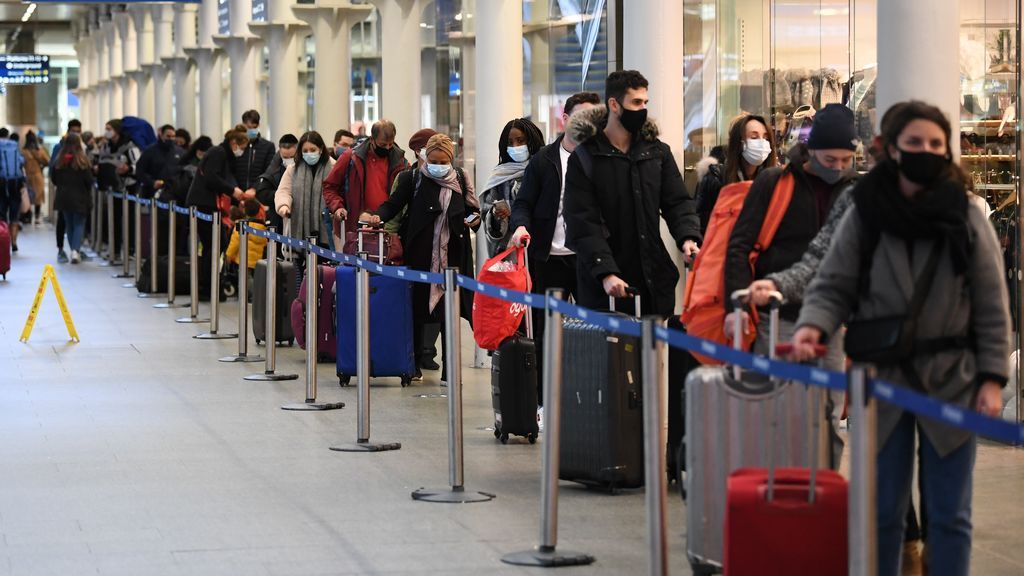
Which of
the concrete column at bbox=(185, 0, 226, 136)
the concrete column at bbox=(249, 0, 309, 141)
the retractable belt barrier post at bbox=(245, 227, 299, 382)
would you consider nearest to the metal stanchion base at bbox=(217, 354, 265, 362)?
the retractable belt barrier post at bbox=(245, 227, 299, 382)

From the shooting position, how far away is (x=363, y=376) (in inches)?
368

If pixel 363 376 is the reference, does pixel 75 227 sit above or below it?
above

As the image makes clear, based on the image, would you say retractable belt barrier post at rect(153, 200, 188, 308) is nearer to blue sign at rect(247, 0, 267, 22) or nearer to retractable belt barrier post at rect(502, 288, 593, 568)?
blue sign at rect(247, 0, 267, 22)

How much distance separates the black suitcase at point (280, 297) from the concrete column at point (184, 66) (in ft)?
61.2

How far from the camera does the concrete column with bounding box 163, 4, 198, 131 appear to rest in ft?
110

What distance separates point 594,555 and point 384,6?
12.1 meters

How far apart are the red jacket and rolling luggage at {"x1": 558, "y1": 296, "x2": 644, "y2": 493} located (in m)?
5.45

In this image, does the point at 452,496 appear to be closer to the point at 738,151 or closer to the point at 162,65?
the point at 738,151

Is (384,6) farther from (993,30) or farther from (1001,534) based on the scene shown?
(1001,534)

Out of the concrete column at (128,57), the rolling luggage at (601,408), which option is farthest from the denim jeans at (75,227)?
the rolling luggage at (601,408)

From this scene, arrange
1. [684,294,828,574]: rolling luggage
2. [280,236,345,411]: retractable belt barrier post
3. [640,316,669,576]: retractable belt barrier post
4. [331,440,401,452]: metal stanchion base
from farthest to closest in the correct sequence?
[280,236,345,411]: retractable belt barrier post → [331,440,401,452]: metal stanchion base → [684,294,828,574]: rolling luggage → [640,316,669,576]: retractable belt barrier post

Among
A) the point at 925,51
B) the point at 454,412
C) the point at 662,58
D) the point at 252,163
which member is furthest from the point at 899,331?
the point at 252,163

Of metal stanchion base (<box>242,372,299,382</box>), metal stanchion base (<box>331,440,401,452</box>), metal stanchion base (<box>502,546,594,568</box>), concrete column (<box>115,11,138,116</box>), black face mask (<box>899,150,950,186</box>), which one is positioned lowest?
metal stanchion base (<box>502,546,594,568</box>)

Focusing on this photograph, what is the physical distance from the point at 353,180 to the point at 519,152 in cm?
294
